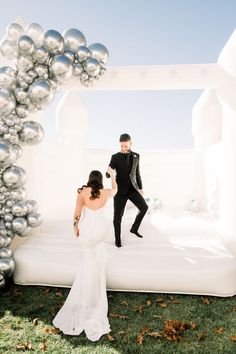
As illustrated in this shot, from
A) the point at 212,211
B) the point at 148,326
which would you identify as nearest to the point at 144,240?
Answer: the point at 148,326

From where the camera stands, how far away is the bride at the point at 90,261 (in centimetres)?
395

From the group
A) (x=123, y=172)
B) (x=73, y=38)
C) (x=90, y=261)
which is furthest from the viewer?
(x=123, y=172)

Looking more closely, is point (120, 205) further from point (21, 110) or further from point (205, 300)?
point (21, 110)

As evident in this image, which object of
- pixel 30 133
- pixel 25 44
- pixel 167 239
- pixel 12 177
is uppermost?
pixel 25 44

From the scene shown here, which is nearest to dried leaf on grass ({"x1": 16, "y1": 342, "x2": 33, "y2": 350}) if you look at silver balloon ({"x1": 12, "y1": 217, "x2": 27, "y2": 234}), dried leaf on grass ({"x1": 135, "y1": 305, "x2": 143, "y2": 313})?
dried leaf on grass ({"x1": 135, "y1": 305, "x2": 143, "y2": 313})

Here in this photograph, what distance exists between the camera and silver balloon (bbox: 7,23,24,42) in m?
4.92

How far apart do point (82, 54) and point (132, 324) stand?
3.94 m

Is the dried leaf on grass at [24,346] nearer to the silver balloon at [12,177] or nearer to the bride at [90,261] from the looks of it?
the bride at [90,261]

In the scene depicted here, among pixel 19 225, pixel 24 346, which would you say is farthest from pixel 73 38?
pixel 24 346

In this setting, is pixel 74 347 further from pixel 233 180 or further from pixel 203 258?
pixel 233 180

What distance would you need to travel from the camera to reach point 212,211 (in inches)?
332

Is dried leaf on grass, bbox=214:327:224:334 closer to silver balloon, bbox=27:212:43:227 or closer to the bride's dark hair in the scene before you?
the bride's dark hair

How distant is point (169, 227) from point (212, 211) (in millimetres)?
2459

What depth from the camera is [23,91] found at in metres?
4.84
